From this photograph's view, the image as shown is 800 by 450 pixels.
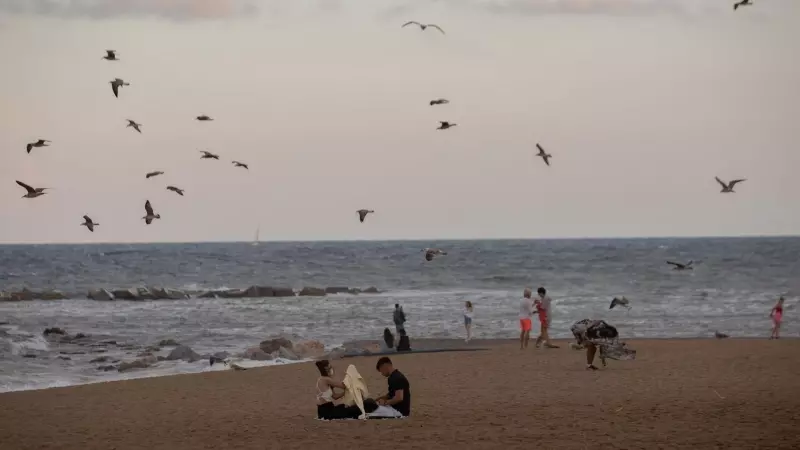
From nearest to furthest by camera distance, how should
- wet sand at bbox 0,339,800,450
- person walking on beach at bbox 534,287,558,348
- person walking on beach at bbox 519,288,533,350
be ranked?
wet sand at bbox 0,339,800,450, person walking on beach at bbox 534,287,558,348, person walking on beach at bbox 519,288,533,350

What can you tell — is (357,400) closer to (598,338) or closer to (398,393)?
(398,393)

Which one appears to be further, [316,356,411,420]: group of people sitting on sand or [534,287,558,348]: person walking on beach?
[534,287,558,348]: person walking on beach

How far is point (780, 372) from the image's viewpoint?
69.8ft

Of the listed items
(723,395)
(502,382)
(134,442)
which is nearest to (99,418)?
(134,442)

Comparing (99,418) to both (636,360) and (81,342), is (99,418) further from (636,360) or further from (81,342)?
(81,342)

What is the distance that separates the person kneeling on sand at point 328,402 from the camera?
53.3 ft

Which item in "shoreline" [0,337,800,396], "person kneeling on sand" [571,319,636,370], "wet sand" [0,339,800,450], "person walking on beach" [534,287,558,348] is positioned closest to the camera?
"wet sand" [0,339,800,450]

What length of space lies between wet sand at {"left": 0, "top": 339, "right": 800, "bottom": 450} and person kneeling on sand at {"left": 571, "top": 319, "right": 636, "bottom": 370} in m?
0.32

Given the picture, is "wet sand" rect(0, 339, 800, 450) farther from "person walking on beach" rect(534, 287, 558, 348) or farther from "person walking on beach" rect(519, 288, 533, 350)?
"person walking on beach" rect(519, 288, 533, 350)

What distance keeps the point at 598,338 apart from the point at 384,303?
113 feet

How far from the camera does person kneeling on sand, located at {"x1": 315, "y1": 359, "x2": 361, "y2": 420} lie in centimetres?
1623

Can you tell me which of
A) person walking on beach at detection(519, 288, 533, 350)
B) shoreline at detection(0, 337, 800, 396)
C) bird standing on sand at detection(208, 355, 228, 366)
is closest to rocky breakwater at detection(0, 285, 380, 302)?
shoreline at detection(0, 337, 800, 396)

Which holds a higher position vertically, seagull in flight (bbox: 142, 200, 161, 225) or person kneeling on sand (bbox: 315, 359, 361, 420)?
seagull in flight (bbox: 142, 200, 161, 225)

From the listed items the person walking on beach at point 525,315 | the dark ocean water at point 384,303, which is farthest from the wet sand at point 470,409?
the dark ocean water at point 384,303
